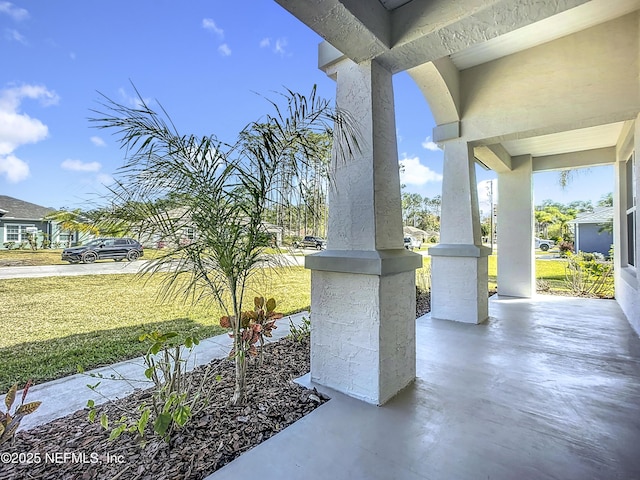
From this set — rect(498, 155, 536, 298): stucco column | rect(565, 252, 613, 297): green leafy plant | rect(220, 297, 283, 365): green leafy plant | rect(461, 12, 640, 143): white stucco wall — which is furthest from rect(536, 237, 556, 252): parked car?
rect(220, 297, 283, 365): green leafy plant

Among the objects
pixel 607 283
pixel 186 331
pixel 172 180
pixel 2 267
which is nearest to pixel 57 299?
pixel 2 267

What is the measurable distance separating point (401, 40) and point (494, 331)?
3935 millimetres

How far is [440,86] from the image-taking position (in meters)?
4.09

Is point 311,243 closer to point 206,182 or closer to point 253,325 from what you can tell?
point 253,325

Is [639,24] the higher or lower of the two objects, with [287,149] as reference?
higher

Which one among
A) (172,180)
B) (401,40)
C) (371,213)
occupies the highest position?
(401,40)

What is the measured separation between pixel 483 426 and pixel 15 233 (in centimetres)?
549

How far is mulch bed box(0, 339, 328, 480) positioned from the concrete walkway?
0.50 ft

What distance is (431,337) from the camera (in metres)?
4.01

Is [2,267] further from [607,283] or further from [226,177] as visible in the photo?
[607,283]

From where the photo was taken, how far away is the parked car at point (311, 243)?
258cm

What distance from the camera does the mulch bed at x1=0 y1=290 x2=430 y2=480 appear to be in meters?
1.62

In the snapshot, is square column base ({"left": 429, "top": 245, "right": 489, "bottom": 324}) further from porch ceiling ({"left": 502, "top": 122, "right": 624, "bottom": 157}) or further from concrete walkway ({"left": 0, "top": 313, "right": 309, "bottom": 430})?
concrete walkway ({"left": 0, "top": 313, "right": 309, "bottom": 430})

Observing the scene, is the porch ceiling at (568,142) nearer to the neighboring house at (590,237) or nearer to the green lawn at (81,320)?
the green lawn at (81,320)
